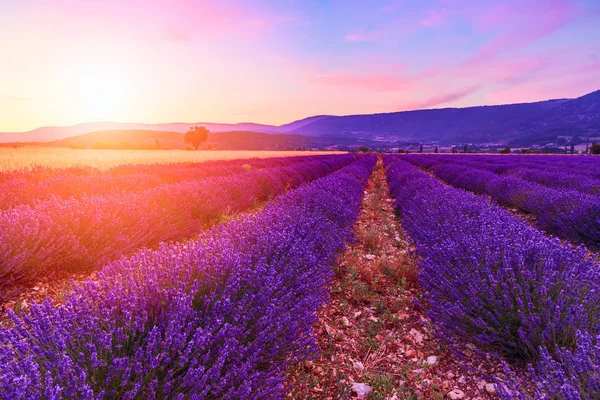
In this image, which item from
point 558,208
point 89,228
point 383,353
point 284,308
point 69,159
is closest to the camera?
point 284,308

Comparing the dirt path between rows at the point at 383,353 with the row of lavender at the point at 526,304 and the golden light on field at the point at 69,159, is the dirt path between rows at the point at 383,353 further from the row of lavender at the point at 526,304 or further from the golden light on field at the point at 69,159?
the golden light on field at the point at 69,159

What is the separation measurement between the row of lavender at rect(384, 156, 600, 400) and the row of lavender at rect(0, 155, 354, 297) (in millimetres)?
3663

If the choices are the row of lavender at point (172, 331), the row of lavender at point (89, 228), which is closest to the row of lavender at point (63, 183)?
the row of lavender at point (89, 228)

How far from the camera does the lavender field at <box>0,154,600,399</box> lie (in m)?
1.29

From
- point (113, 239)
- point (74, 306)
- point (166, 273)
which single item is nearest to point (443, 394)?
point (166, 273)

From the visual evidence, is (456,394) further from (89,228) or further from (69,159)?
(69,159)

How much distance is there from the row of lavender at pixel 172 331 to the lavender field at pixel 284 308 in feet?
0.04

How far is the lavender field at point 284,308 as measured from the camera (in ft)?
4.22

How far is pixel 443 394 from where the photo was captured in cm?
195

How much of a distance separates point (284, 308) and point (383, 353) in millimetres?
1009

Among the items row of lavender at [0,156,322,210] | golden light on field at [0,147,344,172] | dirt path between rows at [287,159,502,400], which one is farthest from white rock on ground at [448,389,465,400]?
golden light on field at [0,147,344,172]

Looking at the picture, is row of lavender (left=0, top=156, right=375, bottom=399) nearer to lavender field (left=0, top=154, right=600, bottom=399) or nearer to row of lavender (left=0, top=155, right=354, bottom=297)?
lavender field (left=0, top=154, right=600, bottom=399)

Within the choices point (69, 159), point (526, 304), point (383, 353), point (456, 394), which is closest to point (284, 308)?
point (383, 353)

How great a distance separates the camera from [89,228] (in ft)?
12.7
